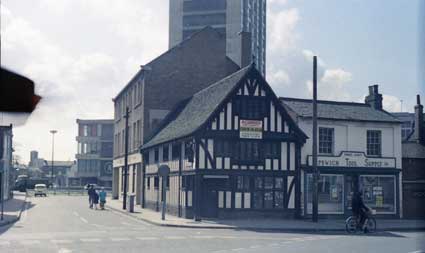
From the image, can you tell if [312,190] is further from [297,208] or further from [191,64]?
[191,64]

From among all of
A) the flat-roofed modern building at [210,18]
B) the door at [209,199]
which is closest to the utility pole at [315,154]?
the door at [209,199]

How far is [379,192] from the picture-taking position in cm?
3067

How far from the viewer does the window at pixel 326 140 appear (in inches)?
1185

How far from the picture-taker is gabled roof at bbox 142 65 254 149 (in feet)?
93.5

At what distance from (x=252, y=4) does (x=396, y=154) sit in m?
92.0

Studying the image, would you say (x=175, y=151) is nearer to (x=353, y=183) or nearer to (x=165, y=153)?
(x=165, y=153)

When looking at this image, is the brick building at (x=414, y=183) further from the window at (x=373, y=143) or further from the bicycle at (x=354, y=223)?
the bicycle at (x=354, y=223)

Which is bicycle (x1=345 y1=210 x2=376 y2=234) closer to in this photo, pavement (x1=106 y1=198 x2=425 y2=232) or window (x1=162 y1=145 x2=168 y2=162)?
pavement (x1=106 y1=198 x2=425 y2=232)

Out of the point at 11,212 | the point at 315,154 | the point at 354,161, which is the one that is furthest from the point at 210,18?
the point at 315,154

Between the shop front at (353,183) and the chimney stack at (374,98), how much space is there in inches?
172

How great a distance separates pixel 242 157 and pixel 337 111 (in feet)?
22.9

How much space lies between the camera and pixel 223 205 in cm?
2728

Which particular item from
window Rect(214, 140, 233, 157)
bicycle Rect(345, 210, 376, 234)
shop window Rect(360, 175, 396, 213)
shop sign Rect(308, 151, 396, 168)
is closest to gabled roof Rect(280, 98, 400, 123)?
shop sign Rect(308, 151, 396, 168)

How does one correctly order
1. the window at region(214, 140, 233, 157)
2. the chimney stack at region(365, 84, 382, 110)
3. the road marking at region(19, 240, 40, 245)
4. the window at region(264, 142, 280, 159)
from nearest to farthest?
the road marking at region(19, 240, 40, 245) < the window at region(214, 140, 233, 157) < the window at region(264, 142, 280, 159) < the chimney stack at region(365, 84, 382, 110)
